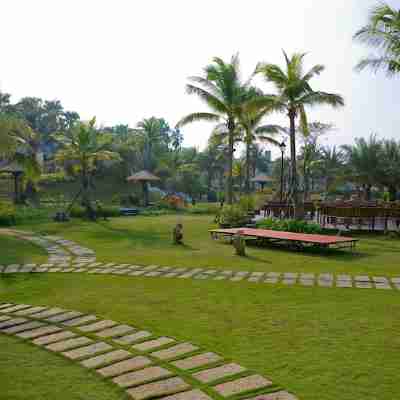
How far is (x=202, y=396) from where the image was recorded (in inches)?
146

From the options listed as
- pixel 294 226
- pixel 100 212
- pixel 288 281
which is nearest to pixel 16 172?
pixel 100 212

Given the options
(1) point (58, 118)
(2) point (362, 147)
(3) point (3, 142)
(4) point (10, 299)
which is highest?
(1) point (58, 118)

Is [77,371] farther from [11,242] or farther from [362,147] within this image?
[362,147]

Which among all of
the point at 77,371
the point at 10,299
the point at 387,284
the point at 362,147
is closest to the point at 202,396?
the point at 77,371

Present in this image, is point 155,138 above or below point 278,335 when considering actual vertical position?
above

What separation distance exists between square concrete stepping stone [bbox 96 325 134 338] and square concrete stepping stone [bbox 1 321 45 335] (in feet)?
2.99

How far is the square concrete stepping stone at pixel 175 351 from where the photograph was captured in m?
4.62

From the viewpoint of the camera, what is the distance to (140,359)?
4.53m

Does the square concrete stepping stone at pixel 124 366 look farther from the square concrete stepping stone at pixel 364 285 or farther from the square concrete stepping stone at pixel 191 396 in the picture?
the square concrete stepping stone at pixel 364 285

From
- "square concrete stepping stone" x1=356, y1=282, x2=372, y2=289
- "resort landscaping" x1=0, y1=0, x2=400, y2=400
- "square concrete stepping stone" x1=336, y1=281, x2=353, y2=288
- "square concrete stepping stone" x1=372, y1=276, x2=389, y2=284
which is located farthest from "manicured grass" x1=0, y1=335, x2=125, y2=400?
"square concrete stepping stone" x1=372, y1=276, x2=389, y2=284

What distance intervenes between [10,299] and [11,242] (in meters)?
7.62

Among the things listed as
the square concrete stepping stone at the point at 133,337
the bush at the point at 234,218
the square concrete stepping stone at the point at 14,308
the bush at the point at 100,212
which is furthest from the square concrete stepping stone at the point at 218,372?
the bush at the point at 100,212

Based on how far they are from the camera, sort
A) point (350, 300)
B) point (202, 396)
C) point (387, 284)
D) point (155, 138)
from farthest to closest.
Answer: point (155, 138), point (387, 284), point (350, 300), point (202, 396)

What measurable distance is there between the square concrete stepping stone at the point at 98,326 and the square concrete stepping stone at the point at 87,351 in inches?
22.8
